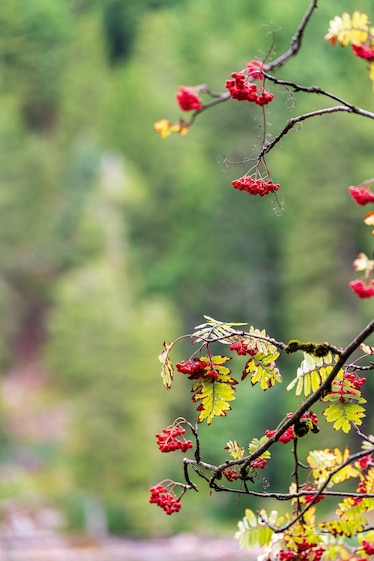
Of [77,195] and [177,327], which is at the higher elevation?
[77,195]

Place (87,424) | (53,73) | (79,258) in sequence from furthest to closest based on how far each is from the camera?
(53,73), (79,258), (87,424)

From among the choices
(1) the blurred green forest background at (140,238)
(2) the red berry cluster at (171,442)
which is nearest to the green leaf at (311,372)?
(2) the red berry cluster at (171,442)

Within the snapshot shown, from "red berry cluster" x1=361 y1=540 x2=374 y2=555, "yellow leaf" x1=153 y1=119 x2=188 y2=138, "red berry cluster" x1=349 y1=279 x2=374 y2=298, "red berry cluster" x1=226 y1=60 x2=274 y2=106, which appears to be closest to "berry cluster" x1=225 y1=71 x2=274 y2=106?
"red berry cluster" x1=226 y1=60 x2=274 y2=106

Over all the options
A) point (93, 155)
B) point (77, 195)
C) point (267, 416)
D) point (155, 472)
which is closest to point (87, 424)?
point (155, 472)

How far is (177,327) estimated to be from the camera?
28.1 metres

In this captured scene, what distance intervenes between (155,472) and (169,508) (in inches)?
889

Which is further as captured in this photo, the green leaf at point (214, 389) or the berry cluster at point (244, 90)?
the green leaf at point (214, 389)

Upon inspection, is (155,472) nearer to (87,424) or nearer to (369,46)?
(87,424)

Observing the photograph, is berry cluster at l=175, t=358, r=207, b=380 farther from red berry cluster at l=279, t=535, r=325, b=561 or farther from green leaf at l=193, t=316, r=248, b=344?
red berry cluster at l=279, t=535, r=325, b=561

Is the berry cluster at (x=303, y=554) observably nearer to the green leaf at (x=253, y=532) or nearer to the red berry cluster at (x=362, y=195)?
the green leaf at (x=253, y=532)

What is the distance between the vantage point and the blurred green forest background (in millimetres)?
24375

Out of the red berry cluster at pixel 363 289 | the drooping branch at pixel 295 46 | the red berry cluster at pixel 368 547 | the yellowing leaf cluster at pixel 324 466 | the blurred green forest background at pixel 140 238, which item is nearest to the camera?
the drooping branch at pixel 295 46

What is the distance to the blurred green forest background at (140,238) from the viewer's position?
24375mm

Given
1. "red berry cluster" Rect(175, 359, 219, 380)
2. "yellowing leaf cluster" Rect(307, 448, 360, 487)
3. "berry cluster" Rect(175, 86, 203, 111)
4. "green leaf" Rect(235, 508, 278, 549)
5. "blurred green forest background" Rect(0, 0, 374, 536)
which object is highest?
"blurred green forest background" Rect(0, 0, 374, 536)
